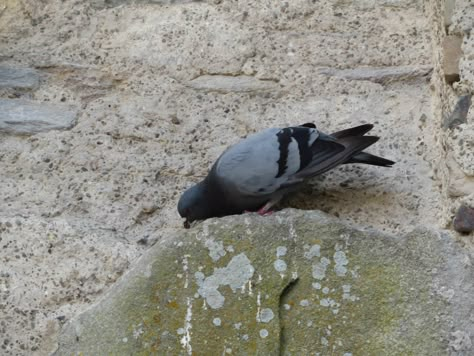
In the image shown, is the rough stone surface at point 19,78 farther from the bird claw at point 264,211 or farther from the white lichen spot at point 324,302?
the white lichen spot at point 324,302

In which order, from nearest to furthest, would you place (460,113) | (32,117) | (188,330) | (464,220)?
(188,330) < (464,220) < (460,113) < (32,117)

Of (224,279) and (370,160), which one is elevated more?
(370,160)

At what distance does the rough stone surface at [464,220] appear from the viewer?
2023mm

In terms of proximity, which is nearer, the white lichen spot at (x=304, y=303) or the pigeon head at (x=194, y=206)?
the white lichen spot at (x=304, y=303)

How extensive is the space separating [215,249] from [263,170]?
12.0 inches

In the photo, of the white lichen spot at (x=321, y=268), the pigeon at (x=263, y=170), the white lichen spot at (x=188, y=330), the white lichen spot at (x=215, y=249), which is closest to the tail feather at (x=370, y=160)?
the pigeon at (x=263, y=170)

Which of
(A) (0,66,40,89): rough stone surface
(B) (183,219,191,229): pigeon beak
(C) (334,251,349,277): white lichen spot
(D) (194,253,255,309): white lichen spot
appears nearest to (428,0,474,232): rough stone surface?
(C) (334,251,349,277): white lichen spot

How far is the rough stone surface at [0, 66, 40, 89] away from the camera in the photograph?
254cm

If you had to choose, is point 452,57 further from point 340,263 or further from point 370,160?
point 340,263

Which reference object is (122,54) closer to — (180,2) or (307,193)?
(180,2)

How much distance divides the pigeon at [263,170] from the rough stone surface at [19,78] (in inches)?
26.8

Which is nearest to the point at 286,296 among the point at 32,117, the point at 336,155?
the point at 336,155

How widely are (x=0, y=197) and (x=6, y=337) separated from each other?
0.44 m

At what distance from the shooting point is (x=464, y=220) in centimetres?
203
